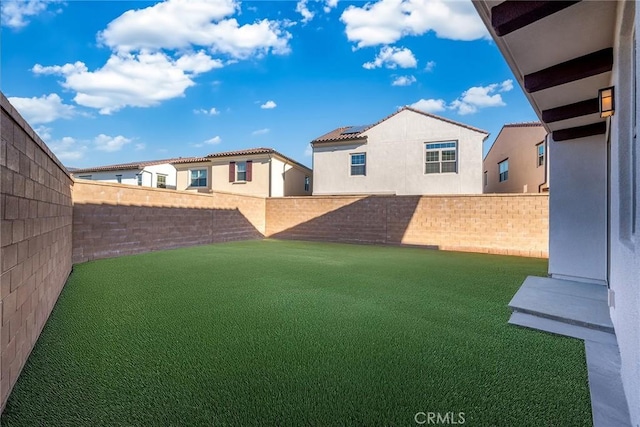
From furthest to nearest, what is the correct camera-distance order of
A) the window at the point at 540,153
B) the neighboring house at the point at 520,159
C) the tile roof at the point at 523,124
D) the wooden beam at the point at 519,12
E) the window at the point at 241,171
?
the window at the point at 241,171, the tile roof at the point at 523,124, the neighboring house at the point at 520,159, the window at the point at 540,153, the wooden beam at the point at 519,12

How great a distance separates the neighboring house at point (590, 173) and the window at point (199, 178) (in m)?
17.9

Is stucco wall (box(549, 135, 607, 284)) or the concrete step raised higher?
stucco wall (box(549, 135, 607, 284))

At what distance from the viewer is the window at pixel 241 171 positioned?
16609mm

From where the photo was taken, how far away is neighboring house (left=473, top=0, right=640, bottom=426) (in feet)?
5.97

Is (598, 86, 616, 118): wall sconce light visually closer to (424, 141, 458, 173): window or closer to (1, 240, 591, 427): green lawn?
(1, 240, 591, 427): green lawn

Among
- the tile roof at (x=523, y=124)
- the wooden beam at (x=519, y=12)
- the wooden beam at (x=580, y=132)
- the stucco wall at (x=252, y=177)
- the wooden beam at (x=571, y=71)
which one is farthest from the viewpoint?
the stucco wall at (x=252, y=177)

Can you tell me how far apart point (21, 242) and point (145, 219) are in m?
7.15

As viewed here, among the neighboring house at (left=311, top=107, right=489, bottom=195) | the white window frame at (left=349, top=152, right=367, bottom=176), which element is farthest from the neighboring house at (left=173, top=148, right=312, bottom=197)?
the white window frame at (left=349, top=152, right=367, bottom=176)

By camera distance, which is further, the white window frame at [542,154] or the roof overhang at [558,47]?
the white window frame at [542,154]

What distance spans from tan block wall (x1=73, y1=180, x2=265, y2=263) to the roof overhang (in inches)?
345

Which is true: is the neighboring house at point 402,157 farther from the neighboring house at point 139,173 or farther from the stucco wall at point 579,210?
the neighboring house at point 139,173

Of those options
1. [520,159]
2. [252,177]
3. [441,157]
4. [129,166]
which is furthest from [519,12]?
[129,166]

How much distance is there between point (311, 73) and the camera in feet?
42.9

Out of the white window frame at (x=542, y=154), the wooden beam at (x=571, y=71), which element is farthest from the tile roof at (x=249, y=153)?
the wooden beam at (x=571, y=71)
